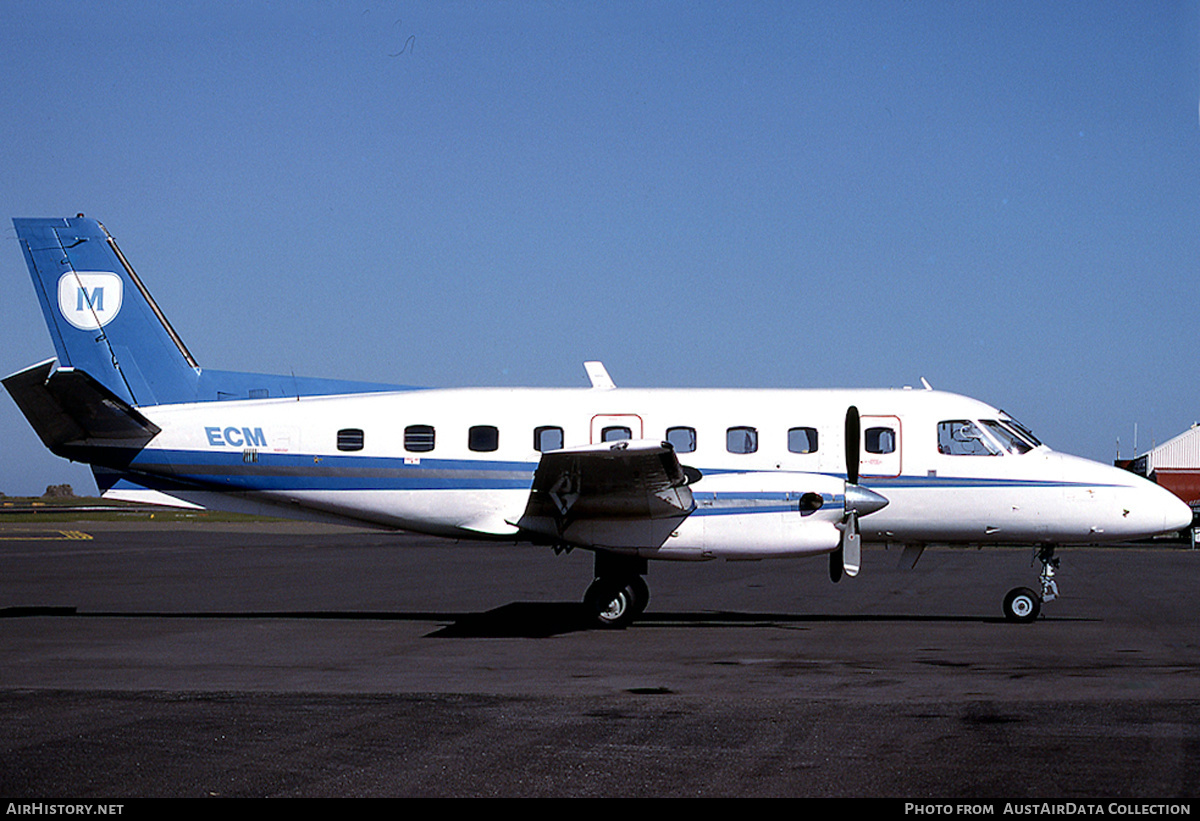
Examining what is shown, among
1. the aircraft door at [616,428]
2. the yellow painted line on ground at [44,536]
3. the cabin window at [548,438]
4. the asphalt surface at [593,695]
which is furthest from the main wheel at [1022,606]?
the yellow painted line on ground at [44,536]

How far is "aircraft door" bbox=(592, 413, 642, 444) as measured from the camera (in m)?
16.5

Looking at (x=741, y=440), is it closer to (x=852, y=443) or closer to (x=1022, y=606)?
(x=852, y=443)

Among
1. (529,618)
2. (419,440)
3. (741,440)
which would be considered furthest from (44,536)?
(741,440)

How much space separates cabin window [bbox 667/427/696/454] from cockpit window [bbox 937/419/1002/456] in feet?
11.7

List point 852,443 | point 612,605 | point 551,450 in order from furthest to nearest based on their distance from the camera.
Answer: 1. point 551,450
2. point 852,443
3. point 612,605

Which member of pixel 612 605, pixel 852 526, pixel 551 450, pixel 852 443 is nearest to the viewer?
pixel 852 526

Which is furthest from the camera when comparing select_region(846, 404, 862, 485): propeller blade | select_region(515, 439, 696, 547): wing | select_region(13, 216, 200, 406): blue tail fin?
select_region(13, 216, 200, 406): blue tail fin

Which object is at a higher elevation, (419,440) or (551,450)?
(419,440)

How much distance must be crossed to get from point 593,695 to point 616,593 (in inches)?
232

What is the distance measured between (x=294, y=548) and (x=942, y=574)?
2326 cm

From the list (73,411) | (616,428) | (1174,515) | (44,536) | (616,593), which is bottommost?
(44,536)

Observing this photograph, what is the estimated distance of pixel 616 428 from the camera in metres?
16.5

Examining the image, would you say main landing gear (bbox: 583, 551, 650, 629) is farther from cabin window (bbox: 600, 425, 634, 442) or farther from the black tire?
cabin window (bbox: 600, 425, 634, 442)

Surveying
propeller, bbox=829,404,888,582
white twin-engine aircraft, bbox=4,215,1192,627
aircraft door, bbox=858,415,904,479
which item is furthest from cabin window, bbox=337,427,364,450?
aircraft door, bbox=858,415,904,479
